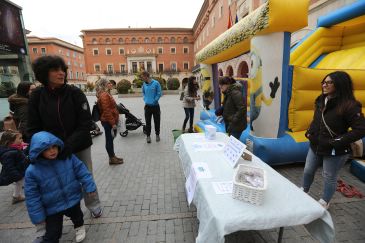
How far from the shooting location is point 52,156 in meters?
1.90

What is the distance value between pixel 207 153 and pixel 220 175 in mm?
551

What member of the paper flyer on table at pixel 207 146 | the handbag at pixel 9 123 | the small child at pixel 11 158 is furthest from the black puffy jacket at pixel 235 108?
the handbag at pixel 9 123

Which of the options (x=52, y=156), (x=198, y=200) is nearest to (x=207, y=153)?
(x=198, y=200)

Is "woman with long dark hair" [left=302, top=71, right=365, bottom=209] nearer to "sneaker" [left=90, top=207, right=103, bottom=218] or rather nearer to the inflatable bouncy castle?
the inflatable bouncy castle

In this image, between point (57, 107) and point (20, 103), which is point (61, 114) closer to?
point (57, 107)

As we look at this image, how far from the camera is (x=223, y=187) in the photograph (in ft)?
5.70

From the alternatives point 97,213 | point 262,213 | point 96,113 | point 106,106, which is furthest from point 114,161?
point 262,213

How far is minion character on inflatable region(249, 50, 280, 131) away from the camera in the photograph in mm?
3717

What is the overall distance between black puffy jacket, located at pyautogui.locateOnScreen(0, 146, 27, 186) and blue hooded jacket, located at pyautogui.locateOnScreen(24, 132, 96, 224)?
1.14 m

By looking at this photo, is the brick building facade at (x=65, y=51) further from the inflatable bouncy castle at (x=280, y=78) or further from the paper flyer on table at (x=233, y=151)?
the paper flyer on table at (x=233, y=151)

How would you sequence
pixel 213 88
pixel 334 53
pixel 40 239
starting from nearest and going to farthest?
pixel 40 239, pixel 334 53, pixel 213 88

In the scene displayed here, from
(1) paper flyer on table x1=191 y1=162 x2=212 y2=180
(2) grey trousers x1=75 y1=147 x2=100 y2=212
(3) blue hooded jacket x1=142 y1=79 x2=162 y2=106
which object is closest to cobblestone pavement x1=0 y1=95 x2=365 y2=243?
(2) grey trousers x1=75 y1=147 x2=100 y2=212

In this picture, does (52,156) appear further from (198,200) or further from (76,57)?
(76,57)

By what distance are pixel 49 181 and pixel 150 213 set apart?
4.45ft
